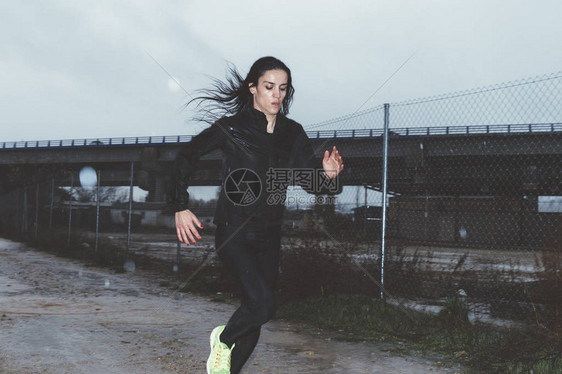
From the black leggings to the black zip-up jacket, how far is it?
0.33 feet

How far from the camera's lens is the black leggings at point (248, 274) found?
3162mm

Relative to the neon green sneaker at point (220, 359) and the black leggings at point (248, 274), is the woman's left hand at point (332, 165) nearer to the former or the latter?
the black leggings at point (248, 274)

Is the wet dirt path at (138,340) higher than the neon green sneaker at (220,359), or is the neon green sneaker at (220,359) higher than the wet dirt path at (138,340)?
the neon green sneaker at (220,359)

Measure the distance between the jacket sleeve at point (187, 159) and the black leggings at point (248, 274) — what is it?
34 cm

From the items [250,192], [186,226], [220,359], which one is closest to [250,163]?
[250,192]

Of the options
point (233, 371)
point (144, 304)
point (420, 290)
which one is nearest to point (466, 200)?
point (420, 290)

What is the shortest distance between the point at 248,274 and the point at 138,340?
2.58 m

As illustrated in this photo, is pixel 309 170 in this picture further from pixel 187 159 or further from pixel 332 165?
pixel 187 159

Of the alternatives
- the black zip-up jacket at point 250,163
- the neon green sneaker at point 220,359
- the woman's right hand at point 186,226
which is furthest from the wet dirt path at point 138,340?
the black zip-up jacket at point 250,163

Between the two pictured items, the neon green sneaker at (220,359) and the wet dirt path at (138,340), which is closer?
the neon green sneaker at (220,359)

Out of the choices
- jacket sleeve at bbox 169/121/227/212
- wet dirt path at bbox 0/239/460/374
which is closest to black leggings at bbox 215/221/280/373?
jacket sleeve at bbox 169/121/227/212

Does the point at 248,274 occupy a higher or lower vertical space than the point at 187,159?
lower

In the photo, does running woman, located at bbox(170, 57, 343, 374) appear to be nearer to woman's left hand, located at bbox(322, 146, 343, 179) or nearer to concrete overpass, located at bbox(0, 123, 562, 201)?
woman's left hand, located at bbox(322, 146, 343, 179)

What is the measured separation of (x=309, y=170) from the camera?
380cm
